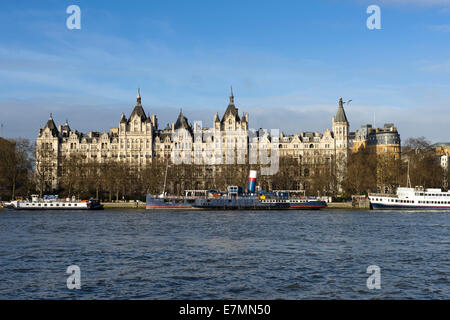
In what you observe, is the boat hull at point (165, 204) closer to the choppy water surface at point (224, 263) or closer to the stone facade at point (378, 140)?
the choppy water surface at point (224, 263)

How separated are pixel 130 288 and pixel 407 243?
22322mm

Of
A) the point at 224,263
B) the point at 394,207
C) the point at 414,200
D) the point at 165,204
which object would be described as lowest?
the point at 224,263

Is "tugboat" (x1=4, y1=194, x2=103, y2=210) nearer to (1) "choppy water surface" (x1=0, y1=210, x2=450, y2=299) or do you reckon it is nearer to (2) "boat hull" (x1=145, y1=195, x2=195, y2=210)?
(2) "boat hull" (x1=145, y1=195, x2=195, y2=210)

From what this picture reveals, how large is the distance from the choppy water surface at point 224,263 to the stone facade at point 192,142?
291ft

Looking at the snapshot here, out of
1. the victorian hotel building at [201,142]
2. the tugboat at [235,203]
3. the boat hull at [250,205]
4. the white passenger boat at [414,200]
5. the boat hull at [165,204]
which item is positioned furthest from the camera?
the victorian hotel building at [201,142]

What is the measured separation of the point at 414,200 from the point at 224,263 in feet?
204

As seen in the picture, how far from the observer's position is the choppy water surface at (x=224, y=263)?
22531 mm

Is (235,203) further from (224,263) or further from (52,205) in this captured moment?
(224,263)

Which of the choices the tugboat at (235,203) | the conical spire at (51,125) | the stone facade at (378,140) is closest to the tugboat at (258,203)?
the tugboat at (235,203)

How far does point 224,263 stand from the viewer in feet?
96.9

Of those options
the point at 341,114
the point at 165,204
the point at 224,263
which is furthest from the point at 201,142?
the point at 224,263

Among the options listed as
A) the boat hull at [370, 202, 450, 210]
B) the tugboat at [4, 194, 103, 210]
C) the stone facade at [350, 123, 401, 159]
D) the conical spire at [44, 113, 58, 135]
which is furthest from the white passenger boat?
the conical spire at [44, 113, 58, 135]

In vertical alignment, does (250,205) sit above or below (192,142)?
below
